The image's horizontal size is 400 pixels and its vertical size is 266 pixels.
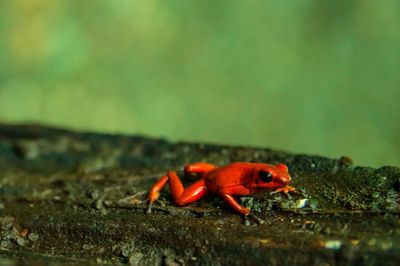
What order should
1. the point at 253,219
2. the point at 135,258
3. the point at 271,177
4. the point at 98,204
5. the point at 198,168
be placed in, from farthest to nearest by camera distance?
the point at 198,168 → the point at 98,204 → the point at 271,177 → the point at 253,219 → the point at 135,258

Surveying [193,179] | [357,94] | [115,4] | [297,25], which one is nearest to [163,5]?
[115,4]

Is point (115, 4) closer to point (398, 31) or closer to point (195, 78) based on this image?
point (195, 78)

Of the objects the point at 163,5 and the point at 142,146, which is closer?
the point at 142,146

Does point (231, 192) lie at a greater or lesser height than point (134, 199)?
greater

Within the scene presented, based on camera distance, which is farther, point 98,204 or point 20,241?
point 98,204

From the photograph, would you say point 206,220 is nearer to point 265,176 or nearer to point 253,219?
point 253,219

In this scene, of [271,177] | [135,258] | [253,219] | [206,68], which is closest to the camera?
[135,258]

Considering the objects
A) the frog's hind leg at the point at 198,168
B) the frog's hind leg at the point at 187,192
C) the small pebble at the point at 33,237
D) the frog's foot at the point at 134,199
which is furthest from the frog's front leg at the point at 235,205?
the small pebble at the point at 33,237

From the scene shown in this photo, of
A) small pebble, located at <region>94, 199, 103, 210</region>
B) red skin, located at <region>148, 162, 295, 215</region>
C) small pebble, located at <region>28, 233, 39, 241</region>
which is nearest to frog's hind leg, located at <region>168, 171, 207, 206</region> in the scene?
red skin, located at <region>148, 162, 295, 215</region>

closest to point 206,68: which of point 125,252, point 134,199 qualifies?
point 134,199
